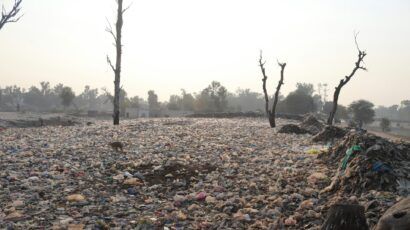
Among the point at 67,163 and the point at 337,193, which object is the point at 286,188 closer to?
the point at 337,193

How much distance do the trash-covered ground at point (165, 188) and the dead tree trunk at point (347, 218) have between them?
70 cm

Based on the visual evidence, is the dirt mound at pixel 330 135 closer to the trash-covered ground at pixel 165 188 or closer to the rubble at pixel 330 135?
the rubble at pixel 330 135

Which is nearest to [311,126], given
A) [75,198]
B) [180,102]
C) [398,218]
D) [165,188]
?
[165,188]

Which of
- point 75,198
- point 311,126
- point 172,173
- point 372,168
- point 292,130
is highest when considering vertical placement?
point 311,126

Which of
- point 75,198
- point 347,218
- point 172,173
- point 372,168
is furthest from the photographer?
point 172,173

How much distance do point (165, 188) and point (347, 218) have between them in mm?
3703

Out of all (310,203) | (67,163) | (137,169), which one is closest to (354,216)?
(310,203)

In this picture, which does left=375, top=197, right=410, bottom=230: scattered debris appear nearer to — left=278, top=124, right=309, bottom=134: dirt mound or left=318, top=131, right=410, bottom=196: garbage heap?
left=318, top=131, right=410, bottom=196: garbage heap

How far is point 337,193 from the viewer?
5965 mm

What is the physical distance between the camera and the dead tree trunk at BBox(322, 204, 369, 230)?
155 inches

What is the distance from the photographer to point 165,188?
22.8 feet

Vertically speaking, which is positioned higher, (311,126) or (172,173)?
(311,126)

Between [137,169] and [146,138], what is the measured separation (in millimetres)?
4676

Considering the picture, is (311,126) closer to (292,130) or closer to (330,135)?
(292,130)
